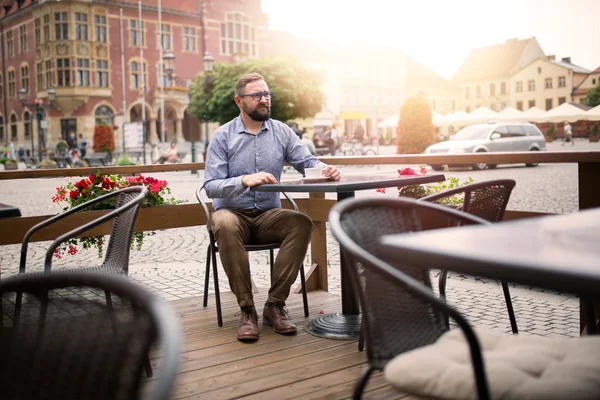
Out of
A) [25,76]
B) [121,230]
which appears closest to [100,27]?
[25,76]

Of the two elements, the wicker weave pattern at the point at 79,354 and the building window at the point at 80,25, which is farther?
the building window at the point at 80,25

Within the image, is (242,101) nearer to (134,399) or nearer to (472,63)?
(134,399)

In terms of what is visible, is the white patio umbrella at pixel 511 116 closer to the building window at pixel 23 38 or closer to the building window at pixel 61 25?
the building window at pixel 61 25

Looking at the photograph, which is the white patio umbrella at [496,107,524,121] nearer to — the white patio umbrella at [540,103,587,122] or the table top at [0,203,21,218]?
the white patio umbrella at [540,103,587,122]

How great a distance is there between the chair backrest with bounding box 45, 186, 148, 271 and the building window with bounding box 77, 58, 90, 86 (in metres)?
40.1

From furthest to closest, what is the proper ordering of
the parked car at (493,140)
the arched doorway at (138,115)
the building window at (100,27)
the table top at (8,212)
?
the arched doorway at (138,115)
the building window at (100,27)
the parked car at (493,140)
the table top at (8,212)

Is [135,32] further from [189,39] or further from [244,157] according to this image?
[244,157]

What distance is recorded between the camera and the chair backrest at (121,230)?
256cm

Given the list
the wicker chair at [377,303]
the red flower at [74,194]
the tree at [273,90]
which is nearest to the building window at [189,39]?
the tree at [273,90]

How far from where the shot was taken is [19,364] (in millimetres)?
1134

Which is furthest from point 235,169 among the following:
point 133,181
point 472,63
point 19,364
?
point 472,63

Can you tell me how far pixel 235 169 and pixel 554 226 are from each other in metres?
2.50

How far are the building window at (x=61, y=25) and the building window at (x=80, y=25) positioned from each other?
1.83 feet

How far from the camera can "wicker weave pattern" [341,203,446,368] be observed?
1.73 metres
